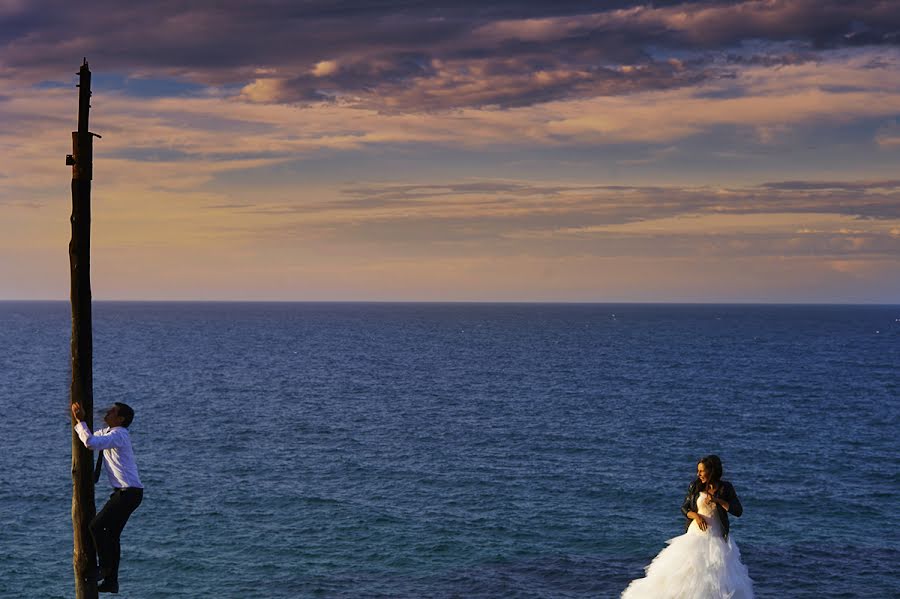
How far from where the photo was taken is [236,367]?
121188 mm

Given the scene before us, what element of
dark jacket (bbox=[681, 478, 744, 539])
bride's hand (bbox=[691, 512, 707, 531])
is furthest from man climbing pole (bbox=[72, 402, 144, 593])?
bride's hand (bbox=[691, 512, 707, 531])

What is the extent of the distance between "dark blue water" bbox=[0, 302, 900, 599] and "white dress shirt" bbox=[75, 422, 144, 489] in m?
21.4

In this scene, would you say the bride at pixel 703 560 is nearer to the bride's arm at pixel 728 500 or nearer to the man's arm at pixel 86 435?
the bride's arm at pixel 728 500

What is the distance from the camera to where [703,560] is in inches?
497

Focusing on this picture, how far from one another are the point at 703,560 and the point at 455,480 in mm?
38319

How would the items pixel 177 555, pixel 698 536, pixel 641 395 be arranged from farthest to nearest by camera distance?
1. pixel 641 395
2. pixel 177 555
3. pixel 698 536

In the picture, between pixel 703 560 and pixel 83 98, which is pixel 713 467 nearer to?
pixel 703 560

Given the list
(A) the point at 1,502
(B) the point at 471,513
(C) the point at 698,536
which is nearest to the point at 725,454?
(B) the point at 471,513

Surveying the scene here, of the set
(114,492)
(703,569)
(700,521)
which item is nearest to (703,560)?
(703,569)

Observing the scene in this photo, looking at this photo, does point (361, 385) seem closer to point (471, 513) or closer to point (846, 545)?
point (471, 513)

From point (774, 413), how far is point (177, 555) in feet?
191

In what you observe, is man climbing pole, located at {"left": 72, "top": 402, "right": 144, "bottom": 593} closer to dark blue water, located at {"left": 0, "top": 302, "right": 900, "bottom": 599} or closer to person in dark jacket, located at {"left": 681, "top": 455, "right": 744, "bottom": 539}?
person in dark jacket, located at {"left": 681, "top": 455, "right": 744, "bottom": 539}

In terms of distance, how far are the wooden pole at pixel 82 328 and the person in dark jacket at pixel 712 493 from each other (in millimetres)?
8826

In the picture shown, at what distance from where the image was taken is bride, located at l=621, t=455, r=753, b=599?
40.8ft
